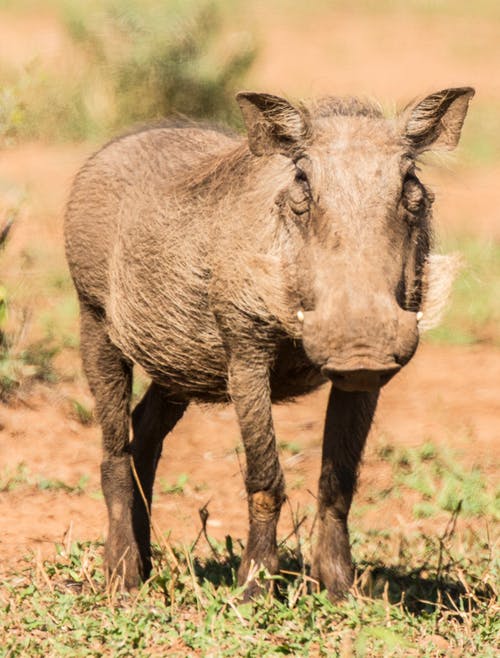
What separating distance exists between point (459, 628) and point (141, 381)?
3.43 metres

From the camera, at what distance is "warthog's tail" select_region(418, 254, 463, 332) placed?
3797mm

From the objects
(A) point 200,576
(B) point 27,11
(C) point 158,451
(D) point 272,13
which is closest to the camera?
(A) point 200,576

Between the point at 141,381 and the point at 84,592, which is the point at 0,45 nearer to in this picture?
the point at 141,381

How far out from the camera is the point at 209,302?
158 inches

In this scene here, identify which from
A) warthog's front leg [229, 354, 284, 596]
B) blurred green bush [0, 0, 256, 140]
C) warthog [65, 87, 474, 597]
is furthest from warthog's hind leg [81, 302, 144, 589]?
blurred green bush [0, 0, 256, 140]

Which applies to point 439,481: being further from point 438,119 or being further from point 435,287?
point 438,119

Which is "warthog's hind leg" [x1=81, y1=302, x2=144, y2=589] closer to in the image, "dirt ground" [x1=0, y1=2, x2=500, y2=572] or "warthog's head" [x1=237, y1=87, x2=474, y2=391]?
"dirt ground" [x1=0, y1=2, x2=500, y2=572]

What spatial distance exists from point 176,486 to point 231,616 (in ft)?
7.12

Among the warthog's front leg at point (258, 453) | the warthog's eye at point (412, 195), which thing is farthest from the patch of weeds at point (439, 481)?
the warthog's eye at point (412, 195)

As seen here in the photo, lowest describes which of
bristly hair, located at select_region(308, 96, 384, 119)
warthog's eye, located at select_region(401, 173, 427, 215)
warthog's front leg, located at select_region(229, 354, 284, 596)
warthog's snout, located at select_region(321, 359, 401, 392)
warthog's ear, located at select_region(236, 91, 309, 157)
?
warthog's front leg, located at select_region(229, 354, 284, 596)

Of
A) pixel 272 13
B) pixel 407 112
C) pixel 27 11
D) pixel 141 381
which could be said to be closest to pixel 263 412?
pixel 407 112

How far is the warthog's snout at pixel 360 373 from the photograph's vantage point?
10.4 feet

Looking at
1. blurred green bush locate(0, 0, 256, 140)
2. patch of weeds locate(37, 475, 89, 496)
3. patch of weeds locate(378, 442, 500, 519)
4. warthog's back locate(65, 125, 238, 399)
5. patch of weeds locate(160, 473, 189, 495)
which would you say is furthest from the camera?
blurred green bush locate(0, 0, 256, 140)

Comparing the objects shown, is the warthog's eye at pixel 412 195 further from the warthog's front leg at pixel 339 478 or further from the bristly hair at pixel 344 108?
the warthog's front leg at pixel 339 478
